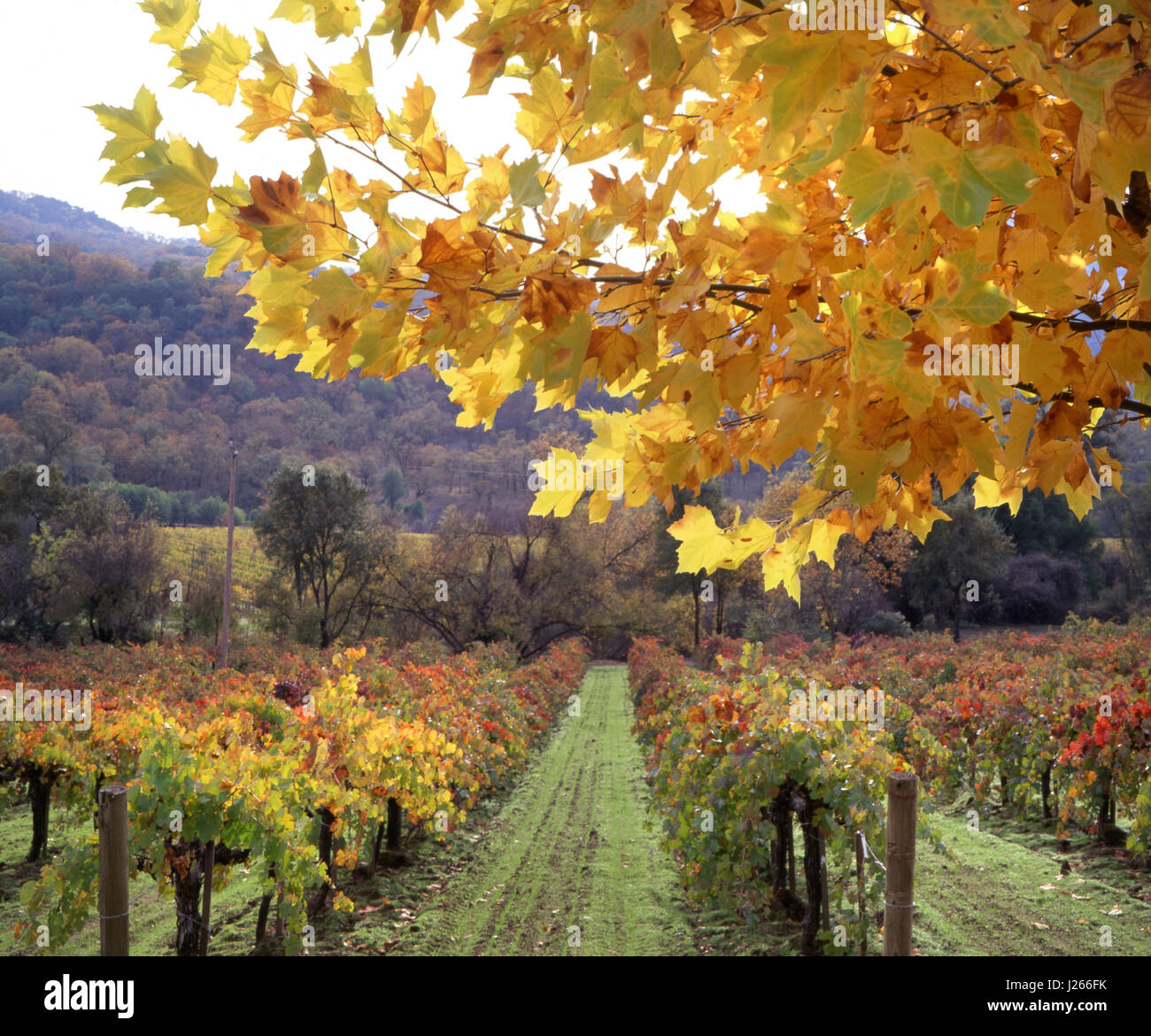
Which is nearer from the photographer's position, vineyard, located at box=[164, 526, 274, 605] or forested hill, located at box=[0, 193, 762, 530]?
vineyard, located at box=[164, 526, 274, 605]

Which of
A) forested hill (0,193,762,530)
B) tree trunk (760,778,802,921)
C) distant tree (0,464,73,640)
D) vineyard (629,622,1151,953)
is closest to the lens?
vineyard (629,622,1151,953)

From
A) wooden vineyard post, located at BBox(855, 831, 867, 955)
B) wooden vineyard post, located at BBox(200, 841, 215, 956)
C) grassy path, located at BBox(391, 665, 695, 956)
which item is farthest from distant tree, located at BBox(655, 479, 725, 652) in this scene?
wooden vineyard post, located at BBox(200, 841, 215, 956)

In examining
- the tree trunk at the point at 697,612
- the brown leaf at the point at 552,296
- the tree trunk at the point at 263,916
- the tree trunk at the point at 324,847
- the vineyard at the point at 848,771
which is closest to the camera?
the brown leaf at the point at 552,296

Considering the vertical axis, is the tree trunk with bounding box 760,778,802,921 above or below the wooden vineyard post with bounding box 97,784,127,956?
below

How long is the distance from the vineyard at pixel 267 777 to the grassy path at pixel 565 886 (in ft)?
2.05

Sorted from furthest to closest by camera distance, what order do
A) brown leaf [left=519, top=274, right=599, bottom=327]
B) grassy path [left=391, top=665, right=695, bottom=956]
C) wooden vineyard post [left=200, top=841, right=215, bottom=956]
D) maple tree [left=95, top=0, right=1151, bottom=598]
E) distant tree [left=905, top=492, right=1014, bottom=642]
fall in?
distant tree [left=905, top=492, right=1014, bottom=642]
grassy path [left=391, top=665, right=695, bottom=956]
wooden vineyard post [left=200, top=841, right=215, bottom=956]
brown leaf [left=519, top=274, right=599, bottom=327]
maple tree [left=95, top=0, right=1151, bottom=598]

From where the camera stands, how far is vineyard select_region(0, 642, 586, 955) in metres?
4.61

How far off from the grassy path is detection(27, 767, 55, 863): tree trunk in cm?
449

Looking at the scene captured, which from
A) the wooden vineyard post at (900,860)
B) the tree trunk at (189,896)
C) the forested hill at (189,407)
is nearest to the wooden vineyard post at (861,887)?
the wooden vineyard post at (900,860)

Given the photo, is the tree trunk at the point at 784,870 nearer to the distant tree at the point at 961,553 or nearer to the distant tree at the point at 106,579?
the distant tree at the point at 106,579

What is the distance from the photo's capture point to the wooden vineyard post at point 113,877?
2982 millimetres

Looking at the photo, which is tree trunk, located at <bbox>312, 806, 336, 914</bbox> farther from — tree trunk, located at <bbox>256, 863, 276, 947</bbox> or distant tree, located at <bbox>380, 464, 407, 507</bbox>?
distant tree, located at <bbox>380, 464, 407, 507</bbox>

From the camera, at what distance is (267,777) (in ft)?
17.3

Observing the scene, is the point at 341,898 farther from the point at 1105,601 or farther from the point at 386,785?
the point at 1105,601
